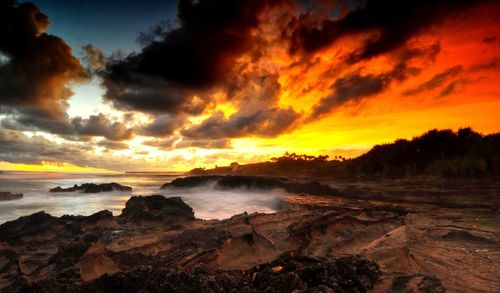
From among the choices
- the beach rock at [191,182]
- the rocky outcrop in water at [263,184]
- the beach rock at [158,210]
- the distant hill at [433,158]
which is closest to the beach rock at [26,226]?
the beach rock at [158,210]

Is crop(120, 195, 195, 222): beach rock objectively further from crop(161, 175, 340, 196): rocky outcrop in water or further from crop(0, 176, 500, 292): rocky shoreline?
crop(161, 175, 340, 196): rocky outcrop in water

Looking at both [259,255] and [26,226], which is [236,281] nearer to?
[259,255]

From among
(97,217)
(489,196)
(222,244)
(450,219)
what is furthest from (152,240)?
(489,196)

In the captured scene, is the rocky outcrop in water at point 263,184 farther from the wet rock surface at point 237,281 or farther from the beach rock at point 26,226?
the wet rock surface at point 237,281

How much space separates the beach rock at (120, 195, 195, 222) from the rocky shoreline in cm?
15

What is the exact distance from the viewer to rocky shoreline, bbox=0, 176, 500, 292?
3680 millimetres

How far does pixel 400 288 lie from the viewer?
12.1 feet

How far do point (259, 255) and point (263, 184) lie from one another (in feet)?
Result: 89.5

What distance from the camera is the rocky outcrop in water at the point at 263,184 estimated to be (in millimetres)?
26581

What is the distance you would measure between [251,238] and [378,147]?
144 feet

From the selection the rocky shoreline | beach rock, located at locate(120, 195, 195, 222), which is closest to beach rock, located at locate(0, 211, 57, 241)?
the rocky shoreline

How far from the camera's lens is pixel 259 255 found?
5.85 m

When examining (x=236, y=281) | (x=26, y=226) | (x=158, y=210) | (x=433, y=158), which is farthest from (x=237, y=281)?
(x=433, y=158)

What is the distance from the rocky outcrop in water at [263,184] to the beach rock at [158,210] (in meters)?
14.3
